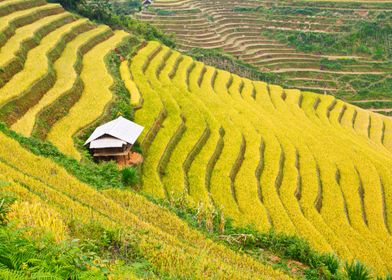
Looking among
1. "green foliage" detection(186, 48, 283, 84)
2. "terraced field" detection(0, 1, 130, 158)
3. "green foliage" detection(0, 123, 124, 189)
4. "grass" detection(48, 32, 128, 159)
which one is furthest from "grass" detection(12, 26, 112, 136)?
"green foliage" detection(186, 48, 283, 84)

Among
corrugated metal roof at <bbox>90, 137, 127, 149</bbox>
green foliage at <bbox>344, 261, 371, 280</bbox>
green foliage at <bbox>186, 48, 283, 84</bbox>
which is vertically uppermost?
green foliage at <bbox>344, 261, 371, 280</bbox>

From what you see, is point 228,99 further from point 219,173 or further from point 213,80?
point 219,173

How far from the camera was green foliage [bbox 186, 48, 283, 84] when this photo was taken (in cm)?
4250

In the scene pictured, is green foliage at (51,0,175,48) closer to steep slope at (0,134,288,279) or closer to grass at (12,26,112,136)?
grass at (12,26,112,136)

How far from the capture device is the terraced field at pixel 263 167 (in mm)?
12352

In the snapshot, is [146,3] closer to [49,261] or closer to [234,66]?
[234,66]

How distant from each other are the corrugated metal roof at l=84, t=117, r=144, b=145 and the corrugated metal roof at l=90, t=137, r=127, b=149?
4.3 inches

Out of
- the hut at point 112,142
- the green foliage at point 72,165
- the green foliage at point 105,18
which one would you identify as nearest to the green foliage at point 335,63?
the green foliage at point 105,18

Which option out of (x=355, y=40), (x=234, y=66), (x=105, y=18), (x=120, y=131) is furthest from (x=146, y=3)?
(x=120, y=131)

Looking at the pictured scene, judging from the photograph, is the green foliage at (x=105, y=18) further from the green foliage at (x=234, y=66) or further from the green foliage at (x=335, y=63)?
the green foliage at (x=335, y=63)

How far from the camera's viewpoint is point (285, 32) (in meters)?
50.6

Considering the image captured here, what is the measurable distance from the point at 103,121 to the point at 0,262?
1046 centimetres

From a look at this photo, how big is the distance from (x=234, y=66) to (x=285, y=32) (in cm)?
1200

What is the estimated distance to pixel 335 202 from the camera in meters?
14.6
